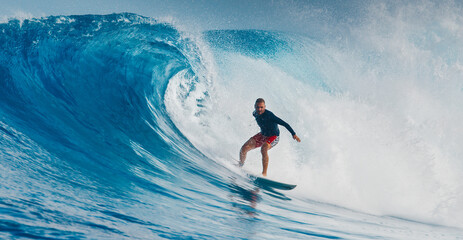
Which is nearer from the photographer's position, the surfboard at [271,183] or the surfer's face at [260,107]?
the surfboard at [271,183]

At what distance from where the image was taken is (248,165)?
22.6 ft

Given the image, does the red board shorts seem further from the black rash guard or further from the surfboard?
the surfboard

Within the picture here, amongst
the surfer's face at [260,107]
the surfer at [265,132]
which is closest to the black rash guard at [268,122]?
the surfer at [265,132]

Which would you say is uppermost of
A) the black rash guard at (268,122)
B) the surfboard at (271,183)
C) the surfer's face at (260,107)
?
the surfer's face at (260,107)

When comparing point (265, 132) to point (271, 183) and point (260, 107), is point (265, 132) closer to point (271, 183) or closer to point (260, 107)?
point (260, 107)

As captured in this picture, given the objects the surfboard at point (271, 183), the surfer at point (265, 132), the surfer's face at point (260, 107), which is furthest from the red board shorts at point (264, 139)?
the surfboard at point (271, 183)

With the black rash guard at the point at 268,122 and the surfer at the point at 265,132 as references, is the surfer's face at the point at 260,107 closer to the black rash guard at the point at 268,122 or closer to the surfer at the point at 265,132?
the surfer at the point at 265,132

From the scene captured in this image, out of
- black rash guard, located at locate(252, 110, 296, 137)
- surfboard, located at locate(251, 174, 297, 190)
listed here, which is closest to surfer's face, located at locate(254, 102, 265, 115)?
black rash guard, located at locate(252, 110, 296, 137)

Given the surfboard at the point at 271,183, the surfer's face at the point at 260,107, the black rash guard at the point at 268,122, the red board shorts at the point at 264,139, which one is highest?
the surfer's face at the point at 260,107

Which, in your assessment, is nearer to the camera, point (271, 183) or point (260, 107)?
point (271, 183)

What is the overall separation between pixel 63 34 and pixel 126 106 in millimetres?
3491

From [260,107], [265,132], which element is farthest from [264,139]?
[260,107]

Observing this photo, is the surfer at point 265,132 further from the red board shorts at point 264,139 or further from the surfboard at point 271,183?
the surfboard at point 271,183

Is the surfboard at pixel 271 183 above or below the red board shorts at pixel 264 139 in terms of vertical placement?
below
